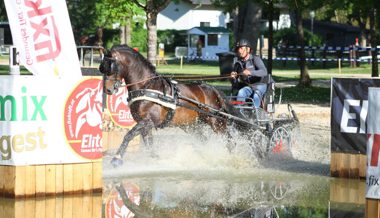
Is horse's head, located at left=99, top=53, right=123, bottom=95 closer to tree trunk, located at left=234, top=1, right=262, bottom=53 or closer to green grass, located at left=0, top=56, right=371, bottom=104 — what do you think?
green grass, located at left=0, top=56, right=371, bottom=104

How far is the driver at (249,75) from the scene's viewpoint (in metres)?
15.9

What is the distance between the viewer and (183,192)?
41.0 feet

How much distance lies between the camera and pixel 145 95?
559 inches

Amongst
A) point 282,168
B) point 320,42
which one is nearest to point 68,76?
point 282,168

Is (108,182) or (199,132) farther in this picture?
(199,132)

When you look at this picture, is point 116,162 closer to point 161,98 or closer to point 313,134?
point 161,98

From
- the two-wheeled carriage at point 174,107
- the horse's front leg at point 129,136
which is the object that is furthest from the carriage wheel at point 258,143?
the horse's front leg at point 129,136

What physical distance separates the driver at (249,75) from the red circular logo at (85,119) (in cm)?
413

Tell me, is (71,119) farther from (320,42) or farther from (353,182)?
(320,42)

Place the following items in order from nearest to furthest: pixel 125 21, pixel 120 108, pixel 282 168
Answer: pixel 282 168, pixel 120 108, pixel 125 21

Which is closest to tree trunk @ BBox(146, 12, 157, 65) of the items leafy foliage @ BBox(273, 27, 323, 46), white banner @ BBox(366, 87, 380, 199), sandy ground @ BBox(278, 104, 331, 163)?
sandy ground @ BBox(278, 104, 331, 163)

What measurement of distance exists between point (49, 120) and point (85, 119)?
1.77 ft

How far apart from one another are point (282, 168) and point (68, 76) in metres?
4.27

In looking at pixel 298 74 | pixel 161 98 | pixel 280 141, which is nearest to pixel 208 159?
pixel 280 141
